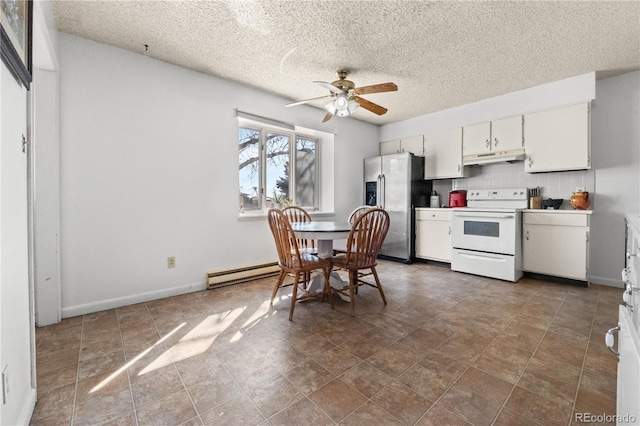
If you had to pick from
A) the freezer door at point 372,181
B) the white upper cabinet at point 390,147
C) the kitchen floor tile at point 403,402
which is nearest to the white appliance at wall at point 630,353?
the kitchen floor tile at point 403,402

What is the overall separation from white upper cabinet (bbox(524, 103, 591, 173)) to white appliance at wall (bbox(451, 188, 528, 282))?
433 millimetres

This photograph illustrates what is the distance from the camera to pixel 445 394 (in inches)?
54.8

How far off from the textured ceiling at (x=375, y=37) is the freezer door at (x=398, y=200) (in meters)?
1.36

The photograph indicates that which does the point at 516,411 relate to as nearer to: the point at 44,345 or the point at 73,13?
the point at 44,345

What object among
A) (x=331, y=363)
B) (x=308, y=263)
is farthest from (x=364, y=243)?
(x=331, y=363)

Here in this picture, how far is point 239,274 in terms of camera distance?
10.8 feet

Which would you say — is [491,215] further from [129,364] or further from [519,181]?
[129,364]

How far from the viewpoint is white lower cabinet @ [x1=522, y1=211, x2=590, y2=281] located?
3.11 metres

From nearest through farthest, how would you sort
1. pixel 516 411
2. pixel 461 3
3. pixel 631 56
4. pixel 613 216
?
1. pixel 516 411
2. pixel 461 3
3. pixel 631 56
4. pixel 613 216

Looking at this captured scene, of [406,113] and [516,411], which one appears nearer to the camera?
[516,411]

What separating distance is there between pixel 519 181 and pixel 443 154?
3.56ft

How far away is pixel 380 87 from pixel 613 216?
3154 millimetres

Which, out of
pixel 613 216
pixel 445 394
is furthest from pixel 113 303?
pixel 613 216

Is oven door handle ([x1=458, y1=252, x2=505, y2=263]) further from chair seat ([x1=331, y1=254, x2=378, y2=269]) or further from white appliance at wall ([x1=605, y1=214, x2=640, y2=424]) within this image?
white appliance at wall ([x1=605, y1=214, x2=640, y2=424])
